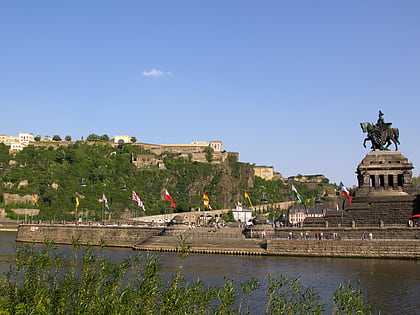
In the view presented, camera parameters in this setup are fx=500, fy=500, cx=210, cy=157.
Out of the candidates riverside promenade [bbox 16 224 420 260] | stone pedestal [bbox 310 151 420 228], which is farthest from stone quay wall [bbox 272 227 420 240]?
stone pedestal [bbox 310 151 420 228]

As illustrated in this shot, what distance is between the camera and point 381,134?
73.0 metres

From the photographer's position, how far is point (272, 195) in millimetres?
165750

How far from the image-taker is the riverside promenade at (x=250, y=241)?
51.9 metres

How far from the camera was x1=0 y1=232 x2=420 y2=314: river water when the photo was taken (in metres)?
31.9

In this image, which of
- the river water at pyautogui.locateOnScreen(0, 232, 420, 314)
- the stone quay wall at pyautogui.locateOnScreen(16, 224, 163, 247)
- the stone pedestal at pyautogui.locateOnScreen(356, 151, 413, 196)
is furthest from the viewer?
the stone quay wall at pyautogui.locateOnScreen(16, 224, 163, 247)

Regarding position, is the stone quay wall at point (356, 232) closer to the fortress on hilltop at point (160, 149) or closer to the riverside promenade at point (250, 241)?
the riverside promenade at point (250, 241)

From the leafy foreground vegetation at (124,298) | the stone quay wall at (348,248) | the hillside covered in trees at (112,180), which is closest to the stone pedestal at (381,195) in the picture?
the stone quay wall at (348,248)

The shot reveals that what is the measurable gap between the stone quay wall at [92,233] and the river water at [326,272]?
13.1 meters

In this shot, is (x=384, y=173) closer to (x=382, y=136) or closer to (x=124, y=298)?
(x=382, y=136)

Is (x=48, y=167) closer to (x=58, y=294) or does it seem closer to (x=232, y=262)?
(x=232, y=262)

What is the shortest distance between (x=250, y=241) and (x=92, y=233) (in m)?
26.7

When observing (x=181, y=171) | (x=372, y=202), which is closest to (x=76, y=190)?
(x=181, y=171)

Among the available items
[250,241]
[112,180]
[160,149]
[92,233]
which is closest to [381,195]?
[250,241]

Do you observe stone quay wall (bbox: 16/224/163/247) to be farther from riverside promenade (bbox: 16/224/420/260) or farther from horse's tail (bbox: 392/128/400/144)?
horse's tail (bbox: 392/128/400/144)
